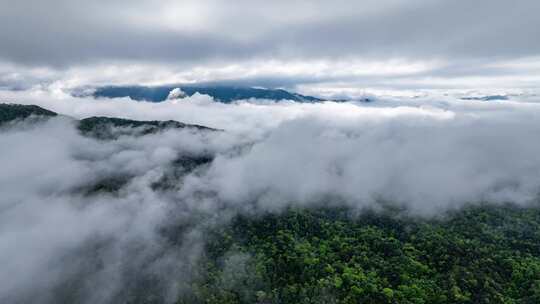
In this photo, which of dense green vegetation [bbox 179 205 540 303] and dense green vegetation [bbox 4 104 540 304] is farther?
dense green vegetation [bbox 4 104 540 304]

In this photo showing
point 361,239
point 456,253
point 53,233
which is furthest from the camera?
point 53,233

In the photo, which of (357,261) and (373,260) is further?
(357,261)

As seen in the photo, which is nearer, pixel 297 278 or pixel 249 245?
pixel 297 278

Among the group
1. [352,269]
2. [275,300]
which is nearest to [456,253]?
[352,269]

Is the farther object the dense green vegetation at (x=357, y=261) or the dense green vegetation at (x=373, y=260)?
the dense green vegetation at (x=357, y=261)

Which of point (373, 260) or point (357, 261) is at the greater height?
point (373, 260)

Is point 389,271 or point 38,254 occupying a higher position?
point 389,271

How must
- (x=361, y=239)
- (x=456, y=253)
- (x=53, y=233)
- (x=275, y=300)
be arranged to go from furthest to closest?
(x=53, y=233), (x=361, y=239), (x=456, y=253), (x=275, y=300)

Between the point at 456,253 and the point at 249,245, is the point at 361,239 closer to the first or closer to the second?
the point at 456,253
